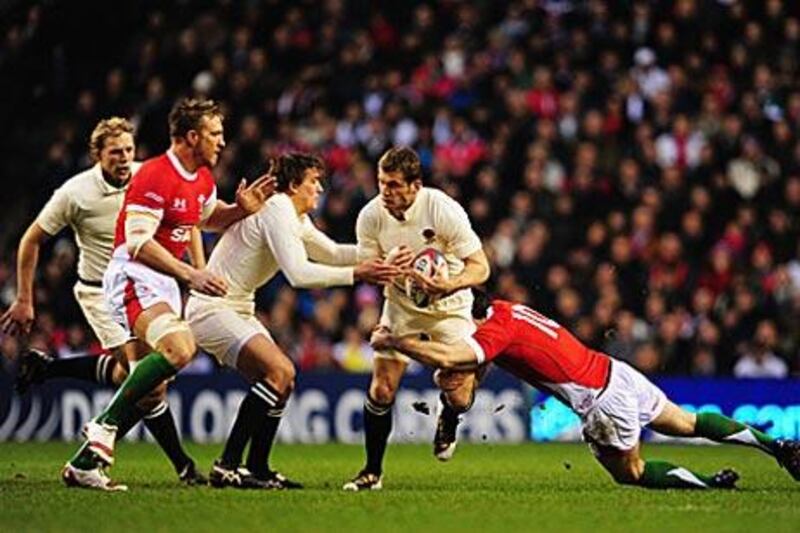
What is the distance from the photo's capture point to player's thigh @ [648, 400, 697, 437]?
11766 millimetres

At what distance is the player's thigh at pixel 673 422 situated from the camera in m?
11.8

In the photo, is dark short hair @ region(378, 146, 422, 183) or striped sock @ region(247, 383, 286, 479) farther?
striped sock @ region(247, 383, 286, 479)

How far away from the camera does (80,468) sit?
11.6 metres

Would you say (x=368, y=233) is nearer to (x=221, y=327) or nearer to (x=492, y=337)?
(x=221, y=327)

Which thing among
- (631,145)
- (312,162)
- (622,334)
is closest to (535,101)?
(631,145)

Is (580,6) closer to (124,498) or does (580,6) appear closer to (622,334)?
(622,334)

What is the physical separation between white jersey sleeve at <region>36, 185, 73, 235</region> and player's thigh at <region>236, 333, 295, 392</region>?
1649 millimetres

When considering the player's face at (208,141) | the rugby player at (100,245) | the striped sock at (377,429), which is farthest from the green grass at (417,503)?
the player's face at (208,141)

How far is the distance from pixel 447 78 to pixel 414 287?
Result: 10384mm

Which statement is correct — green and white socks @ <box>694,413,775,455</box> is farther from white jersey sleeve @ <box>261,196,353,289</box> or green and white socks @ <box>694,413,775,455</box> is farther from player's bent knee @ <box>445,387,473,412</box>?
white jersey sleeve @ <box>261,196,353,289</box>

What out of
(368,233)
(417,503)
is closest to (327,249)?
(368,233)

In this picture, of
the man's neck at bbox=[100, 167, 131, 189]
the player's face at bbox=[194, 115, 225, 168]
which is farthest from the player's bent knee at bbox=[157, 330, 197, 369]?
the man's neck at bbox=[100, 167, 131, 189]

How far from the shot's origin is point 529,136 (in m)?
21.2

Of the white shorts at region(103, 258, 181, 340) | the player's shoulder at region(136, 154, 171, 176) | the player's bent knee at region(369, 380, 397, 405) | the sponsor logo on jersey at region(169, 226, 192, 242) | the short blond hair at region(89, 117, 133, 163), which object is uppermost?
the short blond hair at region(89, 117, 133, 163)
